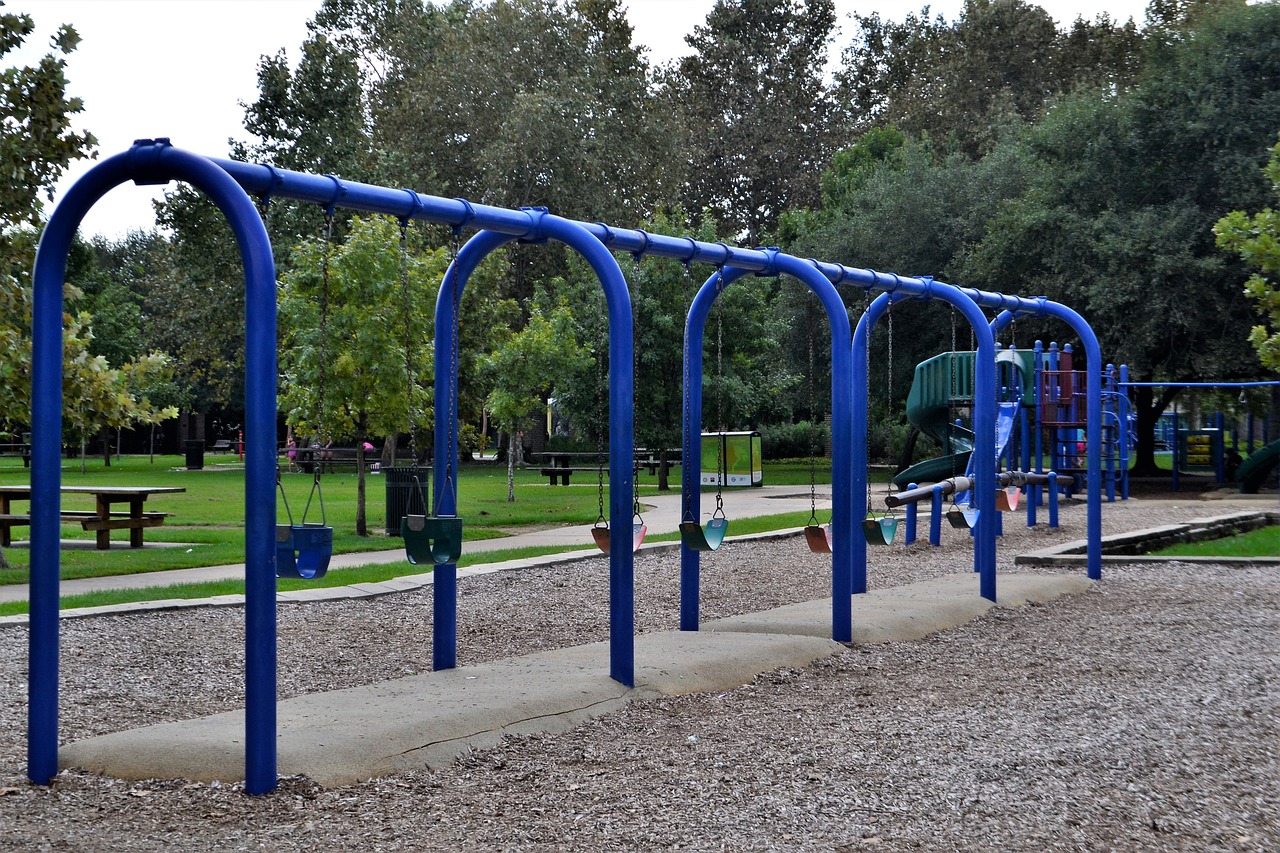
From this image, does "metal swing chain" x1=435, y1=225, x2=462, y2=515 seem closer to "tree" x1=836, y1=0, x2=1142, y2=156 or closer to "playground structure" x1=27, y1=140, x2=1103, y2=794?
"playground structure" x1=27, y1=140, x2=1103, y2=794

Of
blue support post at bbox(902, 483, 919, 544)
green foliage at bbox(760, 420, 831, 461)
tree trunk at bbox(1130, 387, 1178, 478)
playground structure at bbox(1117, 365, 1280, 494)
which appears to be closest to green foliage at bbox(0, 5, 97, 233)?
blue support post at bbox(902, 483, 919, 544)

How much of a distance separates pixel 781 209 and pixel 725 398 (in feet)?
71.3

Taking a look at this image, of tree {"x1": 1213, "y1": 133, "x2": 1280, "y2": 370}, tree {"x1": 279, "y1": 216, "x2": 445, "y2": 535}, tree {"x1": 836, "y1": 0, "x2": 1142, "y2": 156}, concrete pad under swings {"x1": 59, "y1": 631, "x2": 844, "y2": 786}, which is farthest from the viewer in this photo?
tree {"x1": 836, "y1": 0, "x2": 1142, "y2": 156}

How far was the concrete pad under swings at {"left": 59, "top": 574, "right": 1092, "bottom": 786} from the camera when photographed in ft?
15.4

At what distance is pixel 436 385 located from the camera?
21.7ft

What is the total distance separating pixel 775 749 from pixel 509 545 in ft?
31.0

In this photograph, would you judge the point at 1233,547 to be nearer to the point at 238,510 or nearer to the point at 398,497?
the point at 398,497

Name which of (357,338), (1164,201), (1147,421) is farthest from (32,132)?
(1147,421)

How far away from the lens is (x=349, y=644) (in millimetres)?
8078

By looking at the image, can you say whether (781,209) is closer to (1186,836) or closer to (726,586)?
(726,586)

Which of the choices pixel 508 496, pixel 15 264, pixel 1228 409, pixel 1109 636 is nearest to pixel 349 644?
pixel 1109 636

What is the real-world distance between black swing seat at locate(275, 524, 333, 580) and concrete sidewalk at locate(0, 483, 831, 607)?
143 inches

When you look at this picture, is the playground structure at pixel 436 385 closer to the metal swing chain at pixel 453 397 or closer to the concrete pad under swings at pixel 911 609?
the metal swing chain at pixel 453 397

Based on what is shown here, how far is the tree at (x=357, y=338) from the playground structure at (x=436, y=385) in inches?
265
